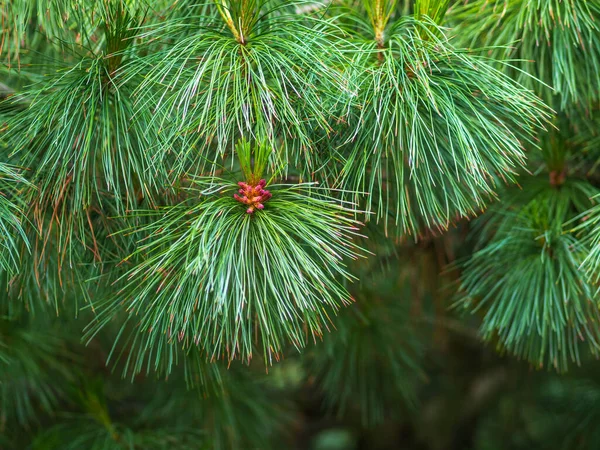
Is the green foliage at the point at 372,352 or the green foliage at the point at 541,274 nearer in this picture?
the green foliage at the point at 541,274

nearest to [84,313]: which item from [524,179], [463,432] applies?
[524,179]

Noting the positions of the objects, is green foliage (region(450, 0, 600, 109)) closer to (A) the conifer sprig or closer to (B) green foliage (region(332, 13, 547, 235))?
(B) green foliage (region(332, 13, 547, 235))

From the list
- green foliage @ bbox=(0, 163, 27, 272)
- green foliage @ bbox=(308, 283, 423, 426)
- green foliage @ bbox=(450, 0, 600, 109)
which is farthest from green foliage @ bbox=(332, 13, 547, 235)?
green foliage @ bbox=(308, 283, 423, 426)

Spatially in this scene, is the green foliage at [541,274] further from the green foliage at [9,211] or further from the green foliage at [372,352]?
the green foliage at [9,211]

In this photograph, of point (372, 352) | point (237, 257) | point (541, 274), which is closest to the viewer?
point (237, 257)

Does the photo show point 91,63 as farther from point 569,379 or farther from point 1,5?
point 569,379

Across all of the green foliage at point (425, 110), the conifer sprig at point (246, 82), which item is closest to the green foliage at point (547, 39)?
the green foliage at point (425, 110)

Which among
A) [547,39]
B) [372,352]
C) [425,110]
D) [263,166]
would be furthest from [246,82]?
[372,352]

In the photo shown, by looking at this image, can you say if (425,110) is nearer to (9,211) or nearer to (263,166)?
(263,166)

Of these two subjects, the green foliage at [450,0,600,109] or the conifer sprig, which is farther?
the green foliage at [450,0,600,109]
